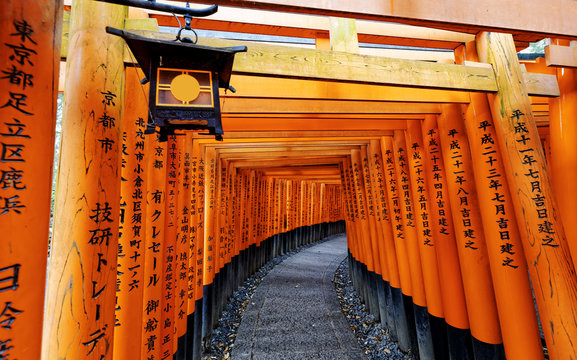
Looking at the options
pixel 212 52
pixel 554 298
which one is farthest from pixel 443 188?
pixel 212 52

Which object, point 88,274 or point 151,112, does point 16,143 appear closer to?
point 151,112

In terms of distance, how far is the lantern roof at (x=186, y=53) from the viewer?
2.05 metres

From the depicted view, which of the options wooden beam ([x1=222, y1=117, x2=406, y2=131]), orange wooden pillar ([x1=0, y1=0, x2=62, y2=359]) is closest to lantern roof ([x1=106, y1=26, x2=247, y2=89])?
orange wooden pillar ([x1=0, y1=0, x2=62, y2=359])

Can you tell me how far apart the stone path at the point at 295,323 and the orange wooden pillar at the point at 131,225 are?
3.89m

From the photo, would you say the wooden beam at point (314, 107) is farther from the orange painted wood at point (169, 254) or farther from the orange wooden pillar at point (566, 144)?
the orange wooden pillar at point (566, 144)

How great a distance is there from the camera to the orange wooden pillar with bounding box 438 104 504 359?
137 inches

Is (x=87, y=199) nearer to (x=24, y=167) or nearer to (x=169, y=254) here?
(x=24, y=167)

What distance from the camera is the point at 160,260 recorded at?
3527 millimetres

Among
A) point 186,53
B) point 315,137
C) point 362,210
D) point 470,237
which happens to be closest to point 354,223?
point 362,210

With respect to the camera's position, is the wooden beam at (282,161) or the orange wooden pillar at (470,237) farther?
the wooden beam at (282,161)

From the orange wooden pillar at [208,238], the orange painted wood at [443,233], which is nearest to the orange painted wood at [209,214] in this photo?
the orange wooden pillar at [208,238]

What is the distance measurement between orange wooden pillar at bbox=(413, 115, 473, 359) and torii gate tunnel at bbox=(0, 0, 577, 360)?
3 centimetres

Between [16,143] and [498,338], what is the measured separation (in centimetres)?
514

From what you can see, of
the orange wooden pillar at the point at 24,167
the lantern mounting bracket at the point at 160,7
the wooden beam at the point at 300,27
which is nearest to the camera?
the orange wooden pillar at the point at 24,167
